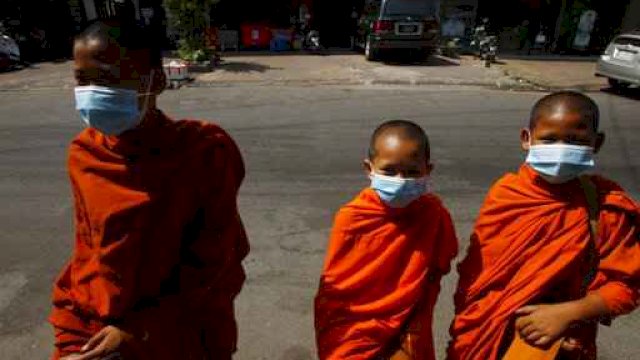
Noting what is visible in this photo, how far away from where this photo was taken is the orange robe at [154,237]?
144cm

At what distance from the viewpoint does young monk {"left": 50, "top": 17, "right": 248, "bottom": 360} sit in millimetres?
1439

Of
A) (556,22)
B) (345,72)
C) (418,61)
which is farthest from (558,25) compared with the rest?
(345,72)

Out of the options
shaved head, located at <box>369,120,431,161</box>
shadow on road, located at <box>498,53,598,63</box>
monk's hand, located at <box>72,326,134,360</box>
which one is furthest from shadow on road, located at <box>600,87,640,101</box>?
monk's hand, located at <box>72,326,134,360</box>

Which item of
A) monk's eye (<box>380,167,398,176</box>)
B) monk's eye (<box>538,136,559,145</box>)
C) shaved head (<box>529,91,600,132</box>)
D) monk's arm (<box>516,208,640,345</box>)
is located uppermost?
shaved head (<box>529,91,600,132</box>)

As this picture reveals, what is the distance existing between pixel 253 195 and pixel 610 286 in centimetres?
354

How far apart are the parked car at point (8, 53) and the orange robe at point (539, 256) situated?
14027 millimetres

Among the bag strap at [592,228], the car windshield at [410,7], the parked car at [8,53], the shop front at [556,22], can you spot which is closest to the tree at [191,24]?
the parked car at [8,53]

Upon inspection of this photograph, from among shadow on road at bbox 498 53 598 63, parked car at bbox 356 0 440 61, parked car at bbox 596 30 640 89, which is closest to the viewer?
parked car at bbox 596 30 640 89

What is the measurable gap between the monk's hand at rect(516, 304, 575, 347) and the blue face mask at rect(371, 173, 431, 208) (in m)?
0.50

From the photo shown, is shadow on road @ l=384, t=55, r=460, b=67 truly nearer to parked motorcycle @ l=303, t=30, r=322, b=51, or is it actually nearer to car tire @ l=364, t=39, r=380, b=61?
car tire @ l=364, t=39, r=380, b=61

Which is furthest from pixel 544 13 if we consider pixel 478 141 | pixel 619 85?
pixel 478 141

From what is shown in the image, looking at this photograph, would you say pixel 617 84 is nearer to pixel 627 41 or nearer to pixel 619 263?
pixel 627 41

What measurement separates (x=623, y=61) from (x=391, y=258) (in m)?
9.82

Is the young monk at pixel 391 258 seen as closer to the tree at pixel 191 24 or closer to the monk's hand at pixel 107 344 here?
the monk's hand at pixel 107 344
